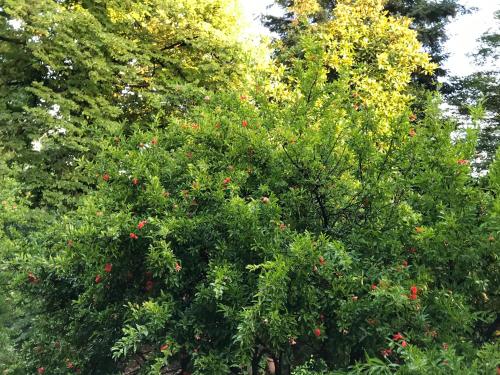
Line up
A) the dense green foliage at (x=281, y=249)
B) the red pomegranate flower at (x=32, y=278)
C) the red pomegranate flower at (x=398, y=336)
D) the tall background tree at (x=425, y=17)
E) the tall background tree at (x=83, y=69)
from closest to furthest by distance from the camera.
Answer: the red pomegranate flower at (x=398, y=336)
the dense green foliage at (x=281, y=249)
the red pomegranate flower at (x=32, y=278)
the tall background tree at (x=83, y=69)
the tall background tree at (x=425, y=17)

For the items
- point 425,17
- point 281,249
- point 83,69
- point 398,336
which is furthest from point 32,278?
point 425,17

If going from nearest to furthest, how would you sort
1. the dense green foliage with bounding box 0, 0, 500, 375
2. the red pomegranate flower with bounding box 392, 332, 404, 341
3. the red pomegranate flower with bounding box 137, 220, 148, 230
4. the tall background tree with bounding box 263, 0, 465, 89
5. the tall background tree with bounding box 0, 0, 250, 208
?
the red pomegranate flower with bounding box 392, 332, 404, 341 → the dense green foliage with bounding box 0, 0, 500, 375 → the red pomegranate flower with bounding box 137, 220, 148, 230 → the tall background tree with bounding box 0, 0, 250, 208 → the tall background tree with bounding box 263, 0, 465, 89

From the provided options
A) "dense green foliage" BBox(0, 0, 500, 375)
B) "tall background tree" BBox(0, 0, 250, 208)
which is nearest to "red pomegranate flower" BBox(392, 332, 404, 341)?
"dense green foliage" BBox(0, 0, 500, 375)

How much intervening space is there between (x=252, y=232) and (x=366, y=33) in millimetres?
8758

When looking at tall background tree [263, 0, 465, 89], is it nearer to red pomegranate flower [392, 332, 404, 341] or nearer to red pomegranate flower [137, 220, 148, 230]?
red pomegranate flower [137, 220, 148, 230]

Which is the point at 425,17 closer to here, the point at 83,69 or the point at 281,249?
the point at 83,69

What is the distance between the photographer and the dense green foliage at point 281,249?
2.92 metres

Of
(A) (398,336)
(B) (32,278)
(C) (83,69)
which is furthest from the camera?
(C) (83,69)

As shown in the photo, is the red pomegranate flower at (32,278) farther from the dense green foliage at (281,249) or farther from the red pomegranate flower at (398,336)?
the red pomegranate flower at (398,336)

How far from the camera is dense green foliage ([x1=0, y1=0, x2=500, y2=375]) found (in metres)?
2.92

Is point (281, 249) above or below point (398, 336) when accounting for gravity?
above

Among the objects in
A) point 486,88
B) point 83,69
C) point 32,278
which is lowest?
point 32,278

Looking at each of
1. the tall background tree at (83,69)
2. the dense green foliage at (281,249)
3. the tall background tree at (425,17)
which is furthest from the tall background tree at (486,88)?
the dense green foliage at (281,249)

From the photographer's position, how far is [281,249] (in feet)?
10.3
